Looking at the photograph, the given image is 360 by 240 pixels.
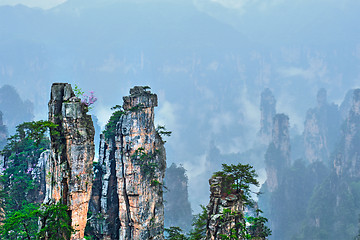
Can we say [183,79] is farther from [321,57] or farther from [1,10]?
[1,10]

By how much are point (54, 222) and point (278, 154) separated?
245 ft

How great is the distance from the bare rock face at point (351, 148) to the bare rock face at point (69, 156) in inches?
2293

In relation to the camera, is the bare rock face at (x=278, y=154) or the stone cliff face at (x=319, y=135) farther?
the stone cliff face at (x=319, y=135)

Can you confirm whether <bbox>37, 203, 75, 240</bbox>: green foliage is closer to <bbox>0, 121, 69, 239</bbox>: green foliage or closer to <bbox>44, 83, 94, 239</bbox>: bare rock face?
<bbox>44, 83, 94, 239</bbox>: bare rock face

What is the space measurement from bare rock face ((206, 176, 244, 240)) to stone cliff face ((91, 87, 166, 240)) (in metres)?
9.03

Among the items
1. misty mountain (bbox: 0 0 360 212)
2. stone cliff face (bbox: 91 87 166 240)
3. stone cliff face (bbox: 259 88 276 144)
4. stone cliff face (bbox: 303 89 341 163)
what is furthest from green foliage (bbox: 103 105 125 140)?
misty mountain (bbox: 0 0 360 212)

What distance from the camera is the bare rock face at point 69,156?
16328 mm

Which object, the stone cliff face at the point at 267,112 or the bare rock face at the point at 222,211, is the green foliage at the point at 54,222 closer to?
the bare rock face at the point at 222,211

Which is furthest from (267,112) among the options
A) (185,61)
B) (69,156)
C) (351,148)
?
(69,156)

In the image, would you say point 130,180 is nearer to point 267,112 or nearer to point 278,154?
point 278,154

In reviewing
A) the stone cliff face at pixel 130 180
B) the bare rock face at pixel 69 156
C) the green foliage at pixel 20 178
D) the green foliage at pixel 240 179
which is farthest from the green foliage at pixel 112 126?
the green foliage at pixel 240 179

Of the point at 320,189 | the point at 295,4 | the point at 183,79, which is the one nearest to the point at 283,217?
the point at 320,189

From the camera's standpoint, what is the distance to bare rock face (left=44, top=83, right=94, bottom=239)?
1633 centimetres

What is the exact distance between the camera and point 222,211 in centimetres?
1631
